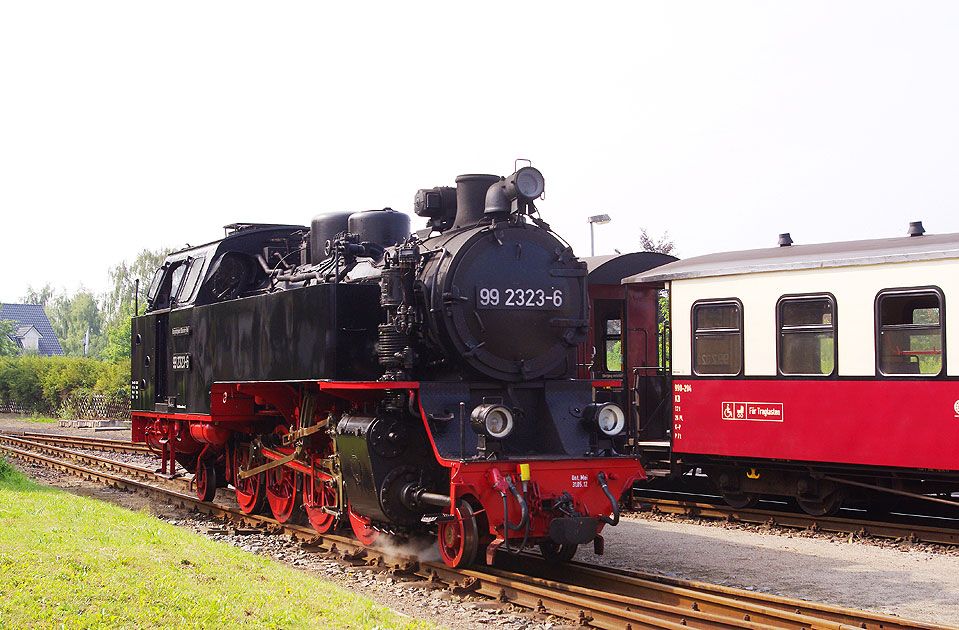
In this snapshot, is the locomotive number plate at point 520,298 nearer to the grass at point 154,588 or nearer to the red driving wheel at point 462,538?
the red driving wheel at point 462,538

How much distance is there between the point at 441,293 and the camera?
8.16 metres

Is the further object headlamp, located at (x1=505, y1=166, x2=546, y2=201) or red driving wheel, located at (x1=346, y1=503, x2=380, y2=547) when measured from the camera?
red driving wheel, located at (x1=346, y1=503, x2=380, y2=547)

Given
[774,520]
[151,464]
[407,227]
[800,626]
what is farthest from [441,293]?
[151,464]

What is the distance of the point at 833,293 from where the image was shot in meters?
10.4

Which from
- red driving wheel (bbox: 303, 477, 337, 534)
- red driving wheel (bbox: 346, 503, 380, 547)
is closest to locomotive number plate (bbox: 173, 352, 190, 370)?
red driving wheel (bbox: 303, 477, 337, 534)

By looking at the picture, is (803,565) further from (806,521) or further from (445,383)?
(445,383)

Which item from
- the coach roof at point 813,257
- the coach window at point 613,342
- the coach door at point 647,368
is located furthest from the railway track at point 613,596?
the coach window at point 613,342

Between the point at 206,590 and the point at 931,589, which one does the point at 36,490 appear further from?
the point at 931,589

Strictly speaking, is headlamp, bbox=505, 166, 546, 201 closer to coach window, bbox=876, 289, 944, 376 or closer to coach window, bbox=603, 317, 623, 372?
coach window, bbox=876, 289, 944, 376

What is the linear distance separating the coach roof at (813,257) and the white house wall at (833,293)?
0.25 feet

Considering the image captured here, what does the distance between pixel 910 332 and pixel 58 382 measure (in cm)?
3444

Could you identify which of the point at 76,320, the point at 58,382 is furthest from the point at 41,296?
the point at 58,382

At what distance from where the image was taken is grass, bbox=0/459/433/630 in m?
5.75

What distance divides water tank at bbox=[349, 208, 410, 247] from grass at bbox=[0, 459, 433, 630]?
3.54 m
